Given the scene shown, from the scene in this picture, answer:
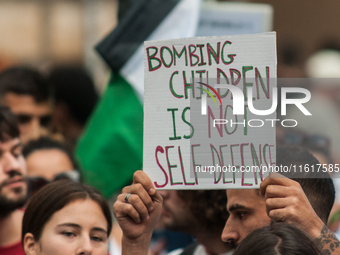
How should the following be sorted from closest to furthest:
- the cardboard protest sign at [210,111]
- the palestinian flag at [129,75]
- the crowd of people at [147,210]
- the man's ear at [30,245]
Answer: the crowd of people at [147,210]
the cardboard protest sign at [210,111]
the man's ear at [30,245]
the palestinian flag at [129,75]

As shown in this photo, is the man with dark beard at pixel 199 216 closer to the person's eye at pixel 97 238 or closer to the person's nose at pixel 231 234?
the person's nose at pixel 231 234

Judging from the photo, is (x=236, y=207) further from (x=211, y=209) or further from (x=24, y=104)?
(x=24, y=104)

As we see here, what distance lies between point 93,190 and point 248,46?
1076 mm

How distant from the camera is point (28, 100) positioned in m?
4.21

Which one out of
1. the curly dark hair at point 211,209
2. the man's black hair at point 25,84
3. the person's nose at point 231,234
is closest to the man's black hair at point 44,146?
the man's black hair at point 25,84

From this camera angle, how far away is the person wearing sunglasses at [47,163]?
340 centimetres

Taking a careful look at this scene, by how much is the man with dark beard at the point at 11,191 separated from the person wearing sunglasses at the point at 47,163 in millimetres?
425

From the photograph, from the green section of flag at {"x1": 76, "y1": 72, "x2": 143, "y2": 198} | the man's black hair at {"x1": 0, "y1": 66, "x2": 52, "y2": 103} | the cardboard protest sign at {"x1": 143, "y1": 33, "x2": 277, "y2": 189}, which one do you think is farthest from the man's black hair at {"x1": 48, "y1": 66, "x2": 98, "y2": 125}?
the cardboard protest sign at {"x1": 143, "y1": 33, "x2": 277, "y2": 189}

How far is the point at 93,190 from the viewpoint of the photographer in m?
2.63

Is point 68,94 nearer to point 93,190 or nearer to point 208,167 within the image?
point 93,190

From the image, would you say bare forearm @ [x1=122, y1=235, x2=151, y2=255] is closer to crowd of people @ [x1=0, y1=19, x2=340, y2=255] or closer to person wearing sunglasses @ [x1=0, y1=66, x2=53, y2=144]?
crowd of people @ [x1=0, y1=19, x2=340, y2=255]

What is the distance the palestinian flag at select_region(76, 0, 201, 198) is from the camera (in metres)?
3.80

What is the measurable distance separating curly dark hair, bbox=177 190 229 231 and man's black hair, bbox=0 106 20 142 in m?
1.08

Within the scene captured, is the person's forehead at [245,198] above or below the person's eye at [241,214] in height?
above
